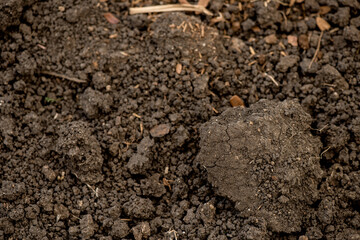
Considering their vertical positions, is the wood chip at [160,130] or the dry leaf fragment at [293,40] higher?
the dry leaf fragment at [293,40]

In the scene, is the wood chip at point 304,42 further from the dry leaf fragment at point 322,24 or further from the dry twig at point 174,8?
the dry twig at point 174,8

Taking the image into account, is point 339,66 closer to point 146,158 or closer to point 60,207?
point 146,158

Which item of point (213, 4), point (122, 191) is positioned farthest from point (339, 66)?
point (122, 191)

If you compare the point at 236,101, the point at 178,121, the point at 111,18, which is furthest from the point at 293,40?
the point at 111,18

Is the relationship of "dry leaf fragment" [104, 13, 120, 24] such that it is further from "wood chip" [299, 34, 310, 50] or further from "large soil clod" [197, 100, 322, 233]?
"wood chip" [299, 34, 310, 50]

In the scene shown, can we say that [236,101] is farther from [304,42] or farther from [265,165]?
[304,42]

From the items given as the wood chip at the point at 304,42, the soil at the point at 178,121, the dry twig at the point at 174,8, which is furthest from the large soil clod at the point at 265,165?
the dry twig at the point at 174,8

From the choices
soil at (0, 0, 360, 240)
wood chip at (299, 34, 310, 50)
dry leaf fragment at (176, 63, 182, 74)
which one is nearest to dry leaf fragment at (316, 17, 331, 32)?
soil at (0, 0, 360, 240)
